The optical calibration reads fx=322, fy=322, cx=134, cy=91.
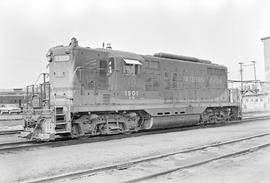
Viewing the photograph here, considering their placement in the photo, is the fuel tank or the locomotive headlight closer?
the locomotive headlight

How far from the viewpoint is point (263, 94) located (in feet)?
169

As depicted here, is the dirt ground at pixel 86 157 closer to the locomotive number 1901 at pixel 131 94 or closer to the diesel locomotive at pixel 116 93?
the diesel locomotive at pixel 116 93

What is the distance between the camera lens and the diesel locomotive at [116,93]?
1227cm

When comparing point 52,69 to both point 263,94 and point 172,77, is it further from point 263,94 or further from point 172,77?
point 263,94

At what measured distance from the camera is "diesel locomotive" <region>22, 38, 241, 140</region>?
12.3 meters

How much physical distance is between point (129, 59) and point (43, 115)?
4.65 m

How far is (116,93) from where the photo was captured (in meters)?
13.7

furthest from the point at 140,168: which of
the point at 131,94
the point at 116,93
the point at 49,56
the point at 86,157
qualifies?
the point at 49,56


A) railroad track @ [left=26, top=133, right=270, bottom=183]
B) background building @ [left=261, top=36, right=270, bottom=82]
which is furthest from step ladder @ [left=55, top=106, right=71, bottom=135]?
background building @ [left=261, top=36, right=270, bottom=82]

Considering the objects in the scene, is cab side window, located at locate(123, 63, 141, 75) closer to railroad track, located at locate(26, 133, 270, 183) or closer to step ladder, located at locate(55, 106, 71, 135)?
step ladder, located at locate(55, 106, 71, 135)

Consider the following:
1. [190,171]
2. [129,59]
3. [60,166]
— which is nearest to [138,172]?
[190,171]

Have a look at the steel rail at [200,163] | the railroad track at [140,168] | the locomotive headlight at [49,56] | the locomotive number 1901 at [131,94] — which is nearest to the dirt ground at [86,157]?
the steel rail at [200,163]

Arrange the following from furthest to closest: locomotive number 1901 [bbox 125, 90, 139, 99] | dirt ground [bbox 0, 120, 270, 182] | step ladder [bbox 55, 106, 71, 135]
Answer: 1. locomotive number 1901 [bbox 125, 90, 139, 99]
2. step ladder [bbox 55, 106, 71, 135]
3. dirt ground [bbox 0, 120, 270, 182]

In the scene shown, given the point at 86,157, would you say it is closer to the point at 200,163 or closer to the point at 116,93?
the point at 200,163
